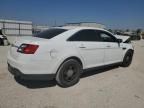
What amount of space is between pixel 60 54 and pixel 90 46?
1.19 m

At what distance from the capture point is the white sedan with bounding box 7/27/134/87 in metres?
3.97

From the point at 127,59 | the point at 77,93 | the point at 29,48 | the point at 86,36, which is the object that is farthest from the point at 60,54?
the point at 127,59

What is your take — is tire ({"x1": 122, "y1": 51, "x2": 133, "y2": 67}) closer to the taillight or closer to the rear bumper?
the rear bumper

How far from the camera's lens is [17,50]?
13.7ft

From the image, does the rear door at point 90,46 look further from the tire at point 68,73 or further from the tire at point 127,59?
the tire at point 127,59

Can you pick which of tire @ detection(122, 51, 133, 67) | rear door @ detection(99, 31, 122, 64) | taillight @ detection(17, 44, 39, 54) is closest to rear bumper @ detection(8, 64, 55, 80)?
taillight @ detection(17, 44, 39, 54)

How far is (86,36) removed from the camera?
5.12m

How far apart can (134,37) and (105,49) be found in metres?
37.2

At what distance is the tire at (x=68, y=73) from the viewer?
14.6ft

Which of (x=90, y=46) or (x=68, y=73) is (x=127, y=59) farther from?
(x=68, y=73)

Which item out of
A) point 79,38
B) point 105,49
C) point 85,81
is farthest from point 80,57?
point 105,49

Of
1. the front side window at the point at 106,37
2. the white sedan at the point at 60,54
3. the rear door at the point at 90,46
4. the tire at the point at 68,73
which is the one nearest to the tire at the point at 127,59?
the front side window at the point at 106,37

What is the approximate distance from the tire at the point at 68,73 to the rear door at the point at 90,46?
1.20 ft

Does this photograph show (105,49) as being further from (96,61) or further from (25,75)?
(25,75)
